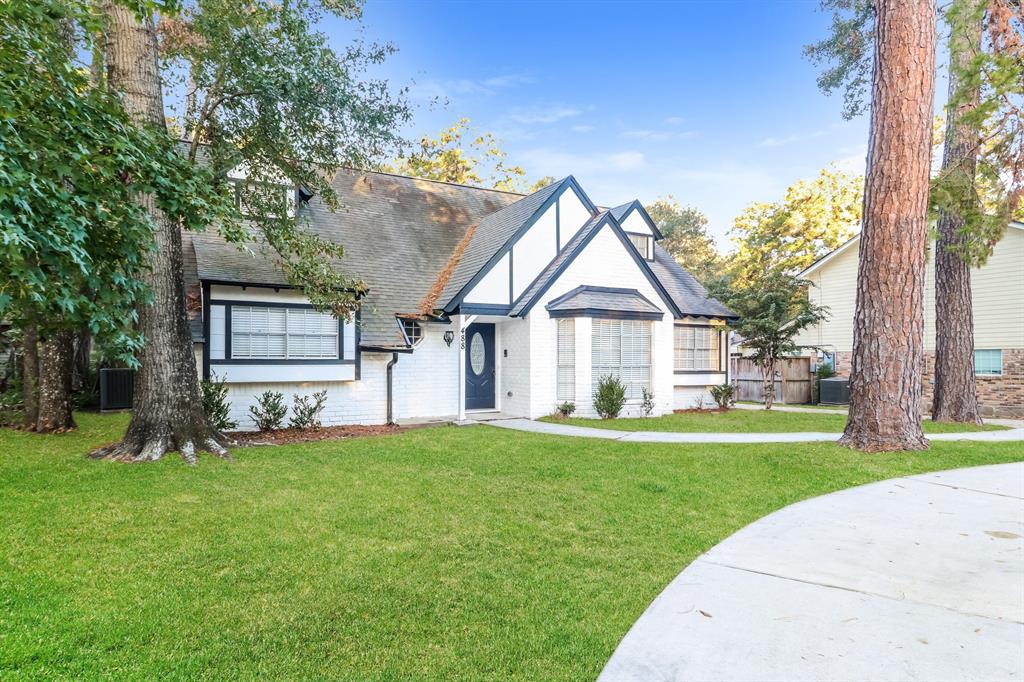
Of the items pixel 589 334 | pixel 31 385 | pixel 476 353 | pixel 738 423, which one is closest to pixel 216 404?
pixel 31 385

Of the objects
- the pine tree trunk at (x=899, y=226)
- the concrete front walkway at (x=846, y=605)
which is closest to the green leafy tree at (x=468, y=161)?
the pine tree trunk at (x=899, y=226)

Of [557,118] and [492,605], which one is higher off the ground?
[557,118]

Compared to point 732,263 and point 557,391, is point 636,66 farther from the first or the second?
point 732,263

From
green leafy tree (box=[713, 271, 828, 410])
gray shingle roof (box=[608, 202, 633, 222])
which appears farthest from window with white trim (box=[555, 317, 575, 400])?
green leafy tree (box=[713, 271, 828, 410])

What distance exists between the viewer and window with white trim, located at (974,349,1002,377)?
1584cm

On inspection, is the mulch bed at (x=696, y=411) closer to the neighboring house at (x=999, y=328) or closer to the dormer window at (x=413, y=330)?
the neighboring house at (x=999, y=328)

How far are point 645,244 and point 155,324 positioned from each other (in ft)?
45.4

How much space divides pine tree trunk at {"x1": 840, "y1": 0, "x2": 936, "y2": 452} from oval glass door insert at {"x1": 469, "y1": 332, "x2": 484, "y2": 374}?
865cm

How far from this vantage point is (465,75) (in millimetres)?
18266

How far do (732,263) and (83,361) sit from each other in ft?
124

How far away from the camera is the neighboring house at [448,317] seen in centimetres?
1133

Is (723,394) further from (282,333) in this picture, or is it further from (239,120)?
(239,120)

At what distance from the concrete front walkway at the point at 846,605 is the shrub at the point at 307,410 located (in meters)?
9.20

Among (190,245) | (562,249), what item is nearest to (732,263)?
(562,249)
